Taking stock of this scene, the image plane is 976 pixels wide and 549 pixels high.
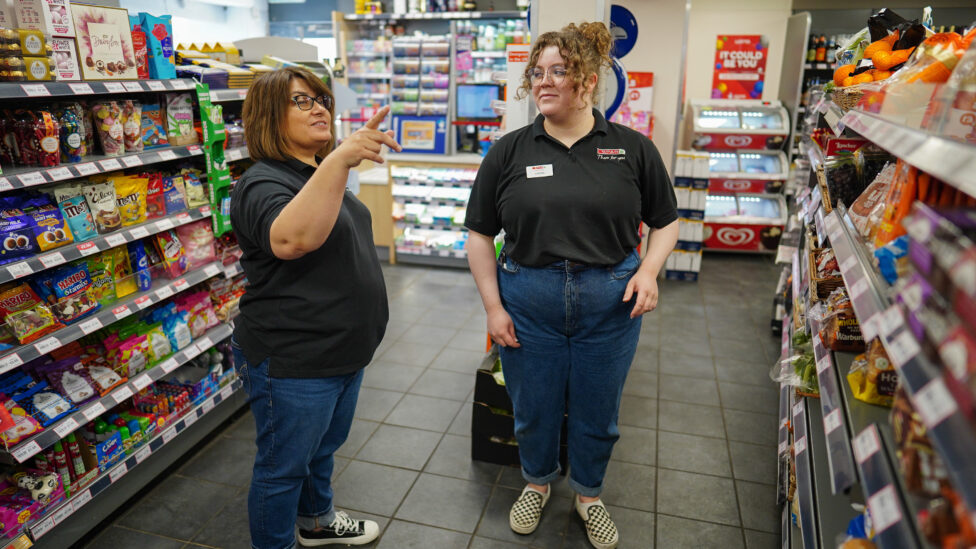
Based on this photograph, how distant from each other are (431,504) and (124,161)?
201 centimetres

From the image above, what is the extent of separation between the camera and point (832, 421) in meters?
1.41

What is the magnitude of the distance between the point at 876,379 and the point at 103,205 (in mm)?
2858

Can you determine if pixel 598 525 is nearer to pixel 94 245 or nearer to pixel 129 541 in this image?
pixel 129 541

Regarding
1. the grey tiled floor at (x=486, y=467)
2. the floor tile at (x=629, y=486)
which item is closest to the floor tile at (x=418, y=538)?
the grey tiled floor at (x=486, y=467)

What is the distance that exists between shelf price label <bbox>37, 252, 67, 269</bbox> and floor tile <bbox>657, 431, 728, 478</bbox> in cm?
279

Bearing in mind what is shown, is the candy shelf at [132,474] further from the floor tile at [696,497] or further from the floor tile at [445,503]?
the floor tile at [696,497]

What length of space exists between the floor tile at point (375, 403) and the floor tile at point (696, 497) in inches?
61.6

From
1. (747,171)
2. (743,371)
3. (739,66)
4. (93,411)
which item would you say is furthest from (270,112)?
(739,66)

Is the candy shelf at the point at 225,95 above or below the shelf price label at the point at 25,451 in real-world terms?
above

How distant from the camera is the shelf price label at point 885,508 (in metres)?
0.97

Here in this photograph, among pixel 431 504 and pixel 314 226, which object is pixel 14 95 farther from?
pixel 431 504

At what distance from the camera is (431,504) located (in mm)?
2816

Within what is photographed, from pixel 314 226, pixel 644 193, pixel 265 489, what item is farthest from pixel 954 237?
pixel 265 489

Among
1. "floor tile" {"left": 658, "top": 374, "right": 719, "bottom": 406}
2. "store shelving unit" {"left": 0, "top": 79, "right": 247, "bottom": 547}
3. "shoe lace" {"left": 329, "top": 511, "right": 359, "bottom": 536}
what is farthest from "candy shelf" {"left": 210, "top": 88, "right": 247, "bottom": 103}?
"floor tile" {"left": 658, "top": 374, "right": 719, "bottom": 406}
